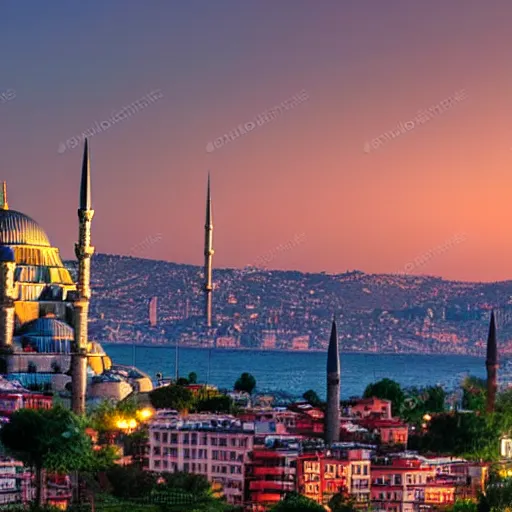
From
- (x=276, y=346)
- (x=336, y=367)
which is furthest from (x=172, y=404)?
(x=276, y=346)

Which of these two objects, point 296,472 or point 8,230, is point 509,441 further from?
point 8,230

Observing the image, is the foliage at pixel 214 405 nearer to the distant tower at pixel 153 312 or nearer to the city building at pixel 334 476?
the city building at pixel 334 476

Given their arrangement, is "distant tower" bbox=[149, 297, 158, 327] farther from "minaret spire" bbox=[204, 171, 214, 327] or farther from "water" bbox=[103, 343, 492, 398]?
"minaret spire" bbox=[204, 171, 214, 327]

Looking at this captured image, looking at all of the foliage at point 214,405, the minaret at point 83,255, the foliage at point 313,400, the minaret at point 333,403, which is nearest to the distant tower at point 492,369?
the foliage at point 313,400

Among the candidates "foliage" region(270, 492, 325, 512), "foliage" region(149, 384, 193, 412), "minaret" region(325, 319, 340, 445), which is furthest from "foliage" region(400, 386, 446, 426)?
"foliage" region(270, 492, 325, 512)

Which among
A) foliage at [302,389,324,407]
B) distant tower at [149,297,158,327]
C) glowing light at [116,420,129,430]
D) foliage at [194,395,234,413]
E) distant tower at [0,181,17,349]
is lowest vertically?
glowing light at [116,420,129,430]
